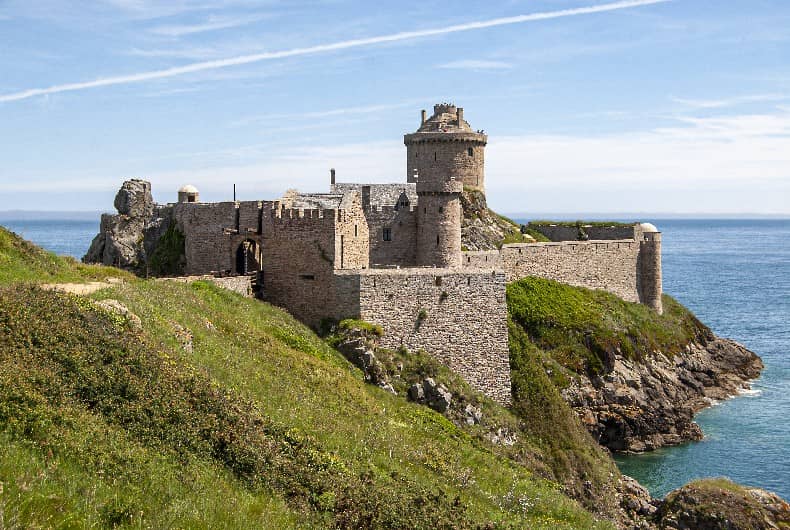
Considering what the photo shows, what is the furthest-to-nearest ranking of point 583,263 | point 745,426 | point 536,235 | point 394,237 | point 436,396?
point 536,235
point 583,263
point 745,426
point 394,237
point 436,396

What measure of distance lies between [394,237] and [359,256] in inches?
179

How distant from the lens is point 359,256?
4022 cm

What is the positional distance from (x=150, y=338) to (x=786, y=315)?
294 feet

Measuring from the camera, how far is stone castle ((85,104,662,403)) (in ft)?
120

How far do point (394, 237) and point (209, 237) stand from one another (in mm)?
9345

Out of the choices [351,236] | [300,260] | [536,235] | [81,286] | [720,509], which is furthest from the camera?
[536,235]

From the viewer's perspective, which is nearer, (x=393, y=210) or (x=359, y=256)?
(x=359, y=256)

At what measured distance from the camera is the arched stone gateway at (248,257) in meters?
41.2

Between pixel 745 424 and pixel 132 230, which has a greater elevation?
pixel 132 230

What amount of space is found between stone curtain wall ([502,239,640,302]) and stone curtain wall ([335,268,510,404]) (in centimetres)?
1510

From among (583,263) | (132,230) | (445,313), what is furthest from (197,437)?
(583,263)

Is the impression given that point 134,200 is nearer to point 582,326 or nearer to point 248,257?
point 248,257

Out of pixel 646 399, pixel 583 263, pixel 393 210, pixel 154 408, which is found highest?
pixel 393 210

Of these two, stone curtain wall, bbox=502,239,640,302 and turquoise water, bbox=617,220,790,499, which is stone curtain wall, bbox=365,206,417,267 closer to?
stone curtain wall, bbox=502,239,640,302
